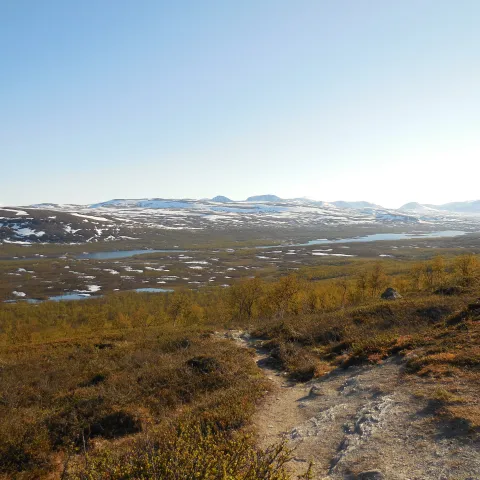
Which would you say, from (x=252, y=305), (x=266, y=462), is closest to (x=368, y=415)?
(x=266, y=462)

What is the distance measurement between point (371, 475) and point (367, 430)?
8.81 feet

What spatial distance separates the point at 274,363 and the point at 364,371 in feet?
22.1

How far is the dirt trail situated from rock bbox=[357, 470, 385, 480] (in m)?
0.03

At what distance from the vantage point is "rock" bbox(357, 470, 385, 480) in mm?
8672

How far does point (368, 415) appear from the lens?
12.3 meters

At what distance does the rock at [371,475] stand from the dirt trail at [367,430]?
35 mm

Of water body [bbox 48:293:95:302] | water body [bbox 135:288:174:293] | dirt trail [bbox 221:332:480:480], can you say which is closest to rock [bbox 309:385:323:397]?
dirt trail [bbox 221:332:480:480]

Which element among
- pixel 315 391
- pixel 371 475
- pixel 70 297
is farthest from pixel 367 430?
pixel 70 297

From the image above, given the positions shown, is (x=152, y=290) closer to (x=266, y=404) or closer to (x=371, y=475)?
(x=266, y=404)

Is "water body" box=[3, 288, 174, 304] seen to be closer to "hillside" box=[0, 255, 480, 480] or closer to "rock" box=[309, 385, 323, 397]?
"hillside" box=[0, 255, 480, 480]

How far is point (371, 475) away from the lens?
8.80m

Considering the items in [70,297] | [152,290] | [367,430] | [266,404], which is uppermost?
[367,430]

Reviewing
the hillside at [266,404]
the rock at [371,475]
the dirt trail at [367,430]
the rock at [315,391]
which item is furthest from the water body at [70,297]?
the rock at [371,475]

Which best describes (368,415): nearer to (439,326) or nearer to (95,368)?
(439,326)
